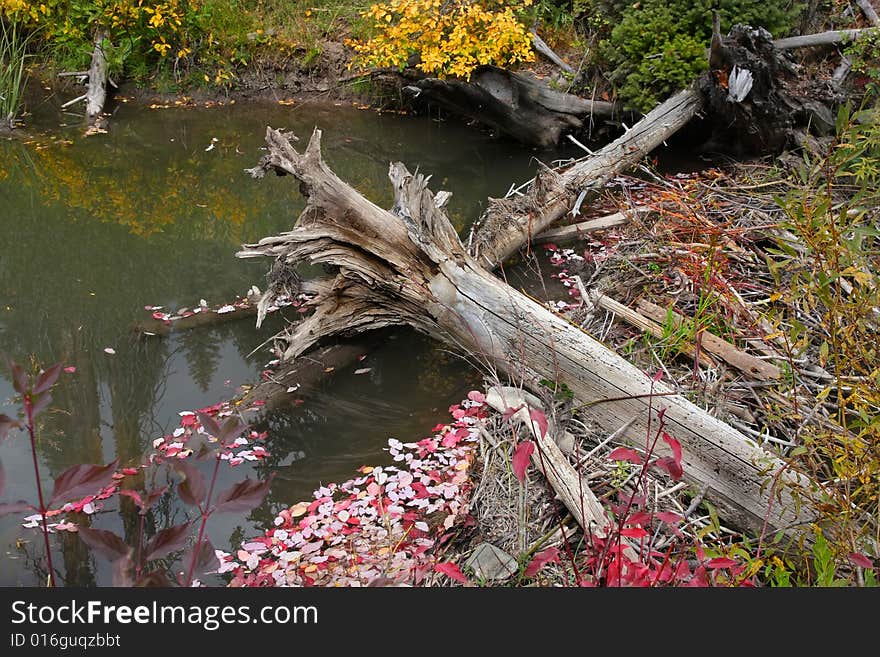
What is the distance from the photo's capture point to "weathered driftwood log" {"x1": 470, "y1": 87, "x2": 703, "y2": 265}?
5.74 metres

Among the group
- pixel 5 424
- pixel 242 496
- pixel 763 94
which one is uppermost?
pixel 5 424

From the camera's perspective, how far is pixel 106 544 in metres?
1.36

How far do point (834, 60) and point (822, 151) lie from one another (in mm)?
2382

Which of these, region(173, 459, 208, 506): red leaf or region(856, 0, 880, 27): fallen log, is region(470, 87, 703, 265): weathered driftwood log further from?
region(173, 459, 208, 506): red leaf

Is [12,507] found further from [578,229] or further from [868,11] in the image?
[868,11]

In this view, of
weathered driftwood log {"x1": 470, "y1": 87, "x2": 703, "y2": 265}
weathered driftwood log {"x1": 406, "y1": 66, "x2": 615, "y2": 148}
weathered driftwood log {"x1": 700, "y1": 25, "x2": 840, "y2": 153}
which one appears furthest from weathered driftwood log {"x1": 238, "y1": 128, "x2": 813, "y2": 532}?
weathered driftwood log {"x1": 406, "y1": 66, "x2": 615, "y2": 148}

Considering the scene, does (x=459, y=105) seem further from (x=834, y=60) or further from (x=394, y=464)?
(x=394, y=464)

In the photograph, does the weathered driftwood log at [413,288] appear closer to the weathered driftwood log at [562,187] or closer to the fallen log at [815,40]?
the weathered driftwood log at [562,187]

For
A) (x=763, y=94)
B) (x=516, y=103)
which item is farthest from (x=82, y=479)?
(x=516, y=103)

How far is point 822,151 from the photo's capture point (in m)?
6.05

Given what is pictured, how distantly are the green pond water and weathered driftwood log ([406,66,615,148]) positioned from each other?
327mm

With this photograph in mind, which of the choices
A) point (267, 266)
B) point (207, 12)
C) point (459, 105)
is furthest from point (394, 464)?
point (207, 12)

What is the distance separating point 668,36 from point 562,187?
2.30m

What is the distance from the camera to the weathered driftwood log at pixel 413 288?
3.97 meters
